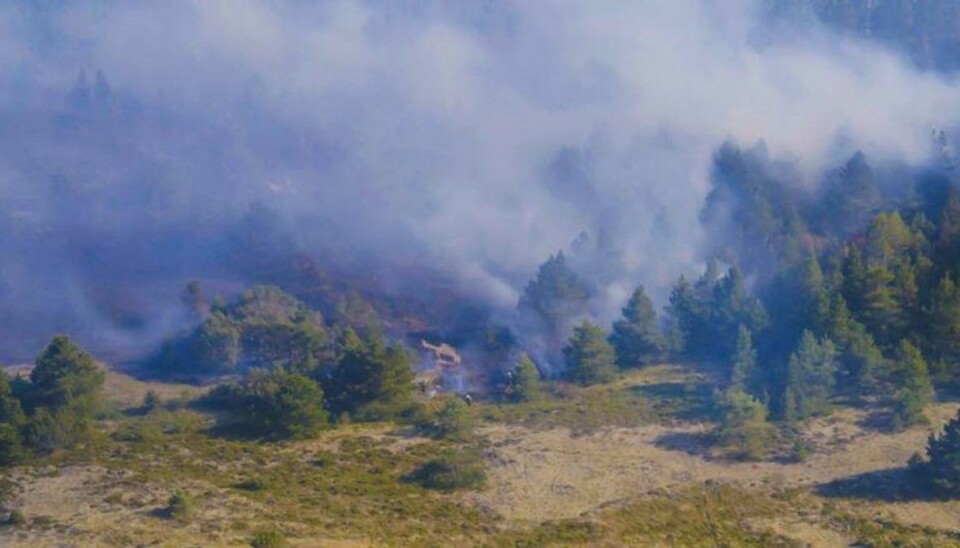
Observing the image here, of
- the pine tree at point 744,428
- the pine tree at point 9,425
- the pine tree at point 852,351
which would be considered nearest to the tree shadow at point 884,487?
the pine tree at point 744,428

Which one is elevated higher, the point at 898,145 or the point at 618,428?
the point at 898,145

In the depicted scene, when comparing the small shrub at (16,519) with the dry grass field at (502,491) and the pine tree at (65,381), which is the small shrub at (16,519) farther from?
the pine tree at (65,381)

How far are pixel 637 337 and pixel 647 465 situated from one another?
18.0 m

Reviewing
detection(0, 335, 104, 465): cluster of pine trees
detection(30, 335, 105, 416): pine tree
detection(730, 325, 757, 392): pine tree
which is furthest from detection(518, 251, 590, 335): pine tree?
detection(30, 335, 105, 416): pine tree

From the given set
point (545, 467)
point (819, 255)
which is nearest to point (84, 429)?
point (545, 467)

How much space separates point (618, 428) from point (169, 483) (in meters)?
23.8

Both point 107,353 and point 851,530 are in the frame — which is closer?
point 851,530

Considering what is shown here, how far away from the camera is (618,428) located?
59.2 metres

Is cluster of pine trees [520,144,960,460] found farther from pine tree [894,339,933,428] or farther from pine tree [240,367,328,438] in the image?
pine tree [240,367,328,438]

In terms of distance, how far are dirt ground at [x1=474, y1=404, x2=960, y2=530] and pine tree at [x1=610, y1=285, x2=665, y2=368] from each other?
12.1 metres

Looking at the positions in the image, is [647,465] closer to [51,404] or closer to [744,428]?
[744,428]

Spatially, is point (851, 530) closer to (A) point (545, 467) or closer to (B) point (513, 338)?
(A) point (545, 467)

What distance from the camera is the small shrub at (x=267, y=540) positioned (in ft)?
132

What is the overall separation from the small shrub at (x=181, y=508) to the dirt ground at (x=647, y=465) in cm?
1263
